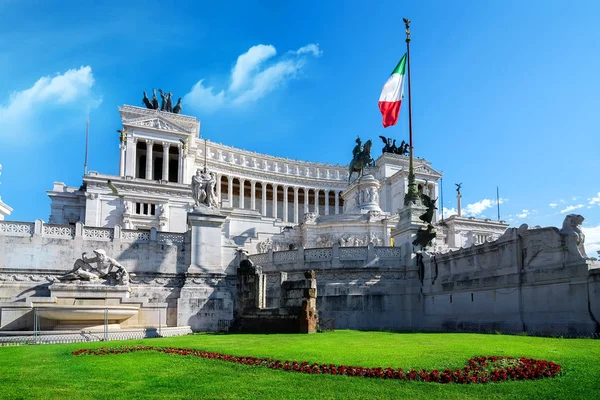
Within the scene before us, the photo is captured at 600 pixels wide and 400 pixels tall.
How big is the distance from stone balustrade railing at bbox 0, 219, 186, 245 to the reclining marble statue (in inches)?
134

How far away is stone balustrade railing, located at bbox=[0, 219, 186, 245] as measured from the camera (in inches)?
1140

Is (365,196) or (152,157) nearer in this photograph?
(365,196)

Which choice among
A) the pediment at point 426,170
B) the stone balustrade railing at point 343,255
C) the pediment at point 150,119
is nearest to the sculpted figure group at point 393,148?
the pediment at point 426,170

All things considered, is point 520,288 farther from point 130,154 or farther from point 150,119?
point 150,119

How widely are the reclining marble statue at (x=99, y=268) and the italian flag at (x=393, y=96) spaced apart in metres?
25.5

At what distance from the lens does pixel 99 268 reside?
2684 centimetres

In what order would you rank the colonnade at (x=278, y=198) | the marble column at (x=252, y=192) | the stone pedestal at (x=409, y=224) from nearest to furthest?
the stone pedestal at (x=409, y=224)
the marble column at (x=252, y=192)
the colonnade at (x=278, y=198)

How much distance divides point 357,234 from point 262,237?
1254 centimetres

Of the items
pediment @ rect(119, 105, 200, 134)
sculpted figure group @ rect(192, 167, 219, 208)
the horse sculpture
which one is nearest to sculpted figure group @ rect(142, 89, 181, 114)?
pediment @ rect(119, 105, 200, 134)

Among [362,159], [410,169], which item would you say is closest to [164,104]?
[362,159]

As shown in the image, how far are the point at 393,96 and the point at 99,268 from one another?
28.0 meters

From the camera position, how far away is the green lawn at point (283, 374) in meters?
9.08

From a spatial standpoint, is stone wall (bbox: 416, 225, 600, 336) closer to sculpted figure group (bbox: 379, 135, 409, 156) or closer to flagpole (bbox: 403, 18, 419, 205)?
flagpole (bbox: 403, 18, 419, 205)

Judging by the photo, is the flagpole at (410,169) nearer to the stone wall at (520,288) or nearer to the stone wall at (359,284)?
the stone wall at (359,284)
